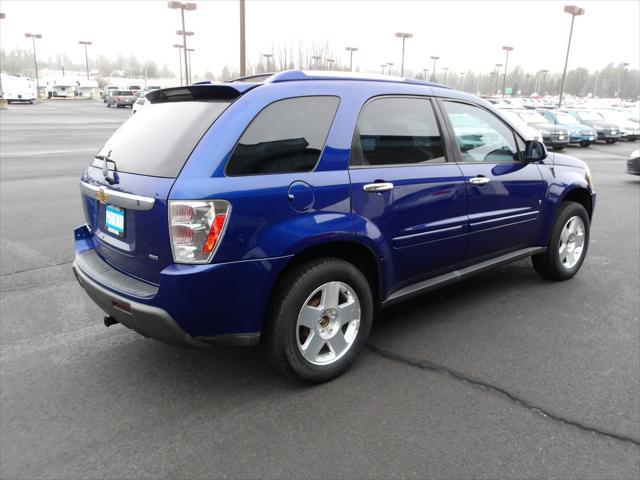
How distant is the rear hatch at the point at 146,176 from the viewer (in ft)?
8.76

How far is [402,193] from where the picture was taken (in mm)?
3352

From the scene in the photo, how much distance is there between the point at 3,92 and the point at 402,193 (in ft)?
194

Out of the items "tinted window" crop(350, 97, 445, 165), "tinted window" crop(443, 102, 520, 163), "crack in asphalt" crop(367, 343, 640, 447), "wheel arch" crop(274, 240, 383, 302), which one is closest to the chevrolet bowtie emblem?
"wheel arch" crop(274, 240, 383, 302)

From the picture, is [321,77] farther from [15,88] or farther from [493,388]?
[15,88]

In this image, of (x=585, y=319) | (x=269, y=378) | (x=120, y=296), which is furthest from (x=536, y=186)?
(x=120, y=296)

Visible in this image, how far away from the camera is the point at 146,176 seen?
9.16ft

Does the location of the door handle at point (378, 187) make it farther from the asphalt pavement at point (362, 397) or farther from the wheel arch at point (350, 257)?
the asphalt pavement at point (362, 397)

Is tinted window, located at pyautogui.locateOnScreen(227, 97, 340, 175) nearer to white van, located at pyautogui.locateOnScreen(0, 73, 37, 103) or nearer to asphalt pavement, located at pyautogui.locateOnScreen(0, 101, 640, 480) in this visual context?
asphalt pavement, located at pyautogui.locateOnScreen(0, 101, 640, 480)

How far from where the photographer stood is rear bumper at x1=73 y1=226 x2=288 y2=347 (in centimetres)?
258

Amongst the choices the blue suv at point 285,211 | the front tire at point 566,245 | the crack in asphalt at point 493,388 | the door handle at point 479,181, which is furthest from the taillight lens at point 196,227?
the front tire at point 566,245

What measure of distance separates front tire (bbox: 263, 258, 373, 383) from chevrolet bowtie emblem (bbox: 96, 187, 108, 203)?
3.80 feet

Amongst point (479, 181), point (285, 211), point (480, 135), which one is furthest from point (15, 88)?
point (285, 211)

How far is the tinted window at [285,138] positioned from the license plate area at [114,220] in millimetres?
731

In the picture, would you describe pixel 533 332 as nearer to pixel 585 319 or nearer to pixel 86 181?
pixel 585 319
